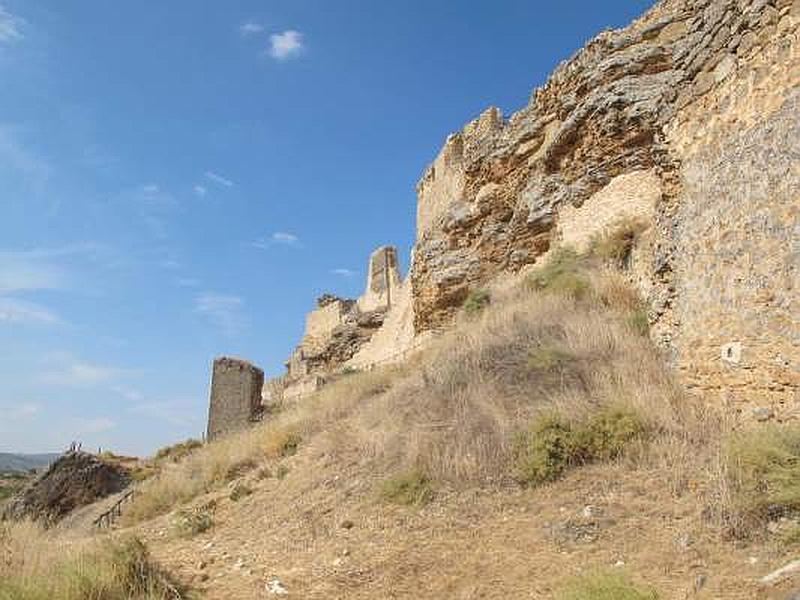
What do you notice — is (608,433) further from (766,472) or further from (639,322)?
(639,322)

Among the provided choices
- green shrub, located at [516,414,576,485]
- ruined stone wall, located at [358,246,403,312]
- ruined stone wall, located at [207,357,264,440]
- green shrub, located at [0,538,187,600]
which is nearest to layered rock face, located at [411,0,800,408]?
green shrub, located at [516,414,576,485]

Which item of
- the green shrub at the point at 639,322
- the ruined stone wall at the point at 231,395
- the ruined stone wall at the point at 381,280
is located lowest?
the green shrub at the point at 639,322

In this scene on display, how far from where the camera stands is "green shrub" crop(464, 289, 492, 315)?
→ 1186 centimetres

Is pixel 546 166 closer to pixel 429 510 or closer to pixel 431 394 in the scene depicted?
pixel 431 394

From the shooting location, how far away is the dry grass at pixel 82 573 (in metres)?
3.87

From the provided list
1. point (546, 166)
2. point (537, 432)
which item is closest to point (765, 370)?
point (537, 432)

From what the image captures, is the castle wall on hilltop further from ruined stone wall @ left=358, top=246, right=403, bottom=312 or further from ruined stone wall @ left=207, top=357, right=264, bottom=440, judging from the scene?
ruined stone wall @ left=358, top=246, right=403, bottom=312

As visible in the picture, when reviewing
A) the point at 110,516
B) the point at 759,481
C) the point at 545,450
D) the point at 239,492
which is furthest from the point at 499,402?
the point at 110,516

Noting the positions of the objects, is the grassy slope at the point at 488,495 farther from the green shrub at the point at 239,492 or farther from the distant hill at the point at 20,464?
the distant hill at the point at 20,464

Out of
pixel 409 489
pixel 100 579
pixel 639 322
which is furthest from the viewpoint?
pixel 639 322

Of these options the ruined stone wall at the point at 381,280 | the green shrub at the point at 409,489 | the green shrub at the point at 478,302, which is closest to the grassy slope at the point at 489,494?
the green shrub at the point at 409,489

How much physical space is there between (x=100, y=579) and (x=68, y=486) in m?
10.5

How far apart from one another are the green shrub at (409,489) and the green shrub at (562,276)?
4199mm

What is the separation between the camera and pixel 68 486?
1315 centimetres
